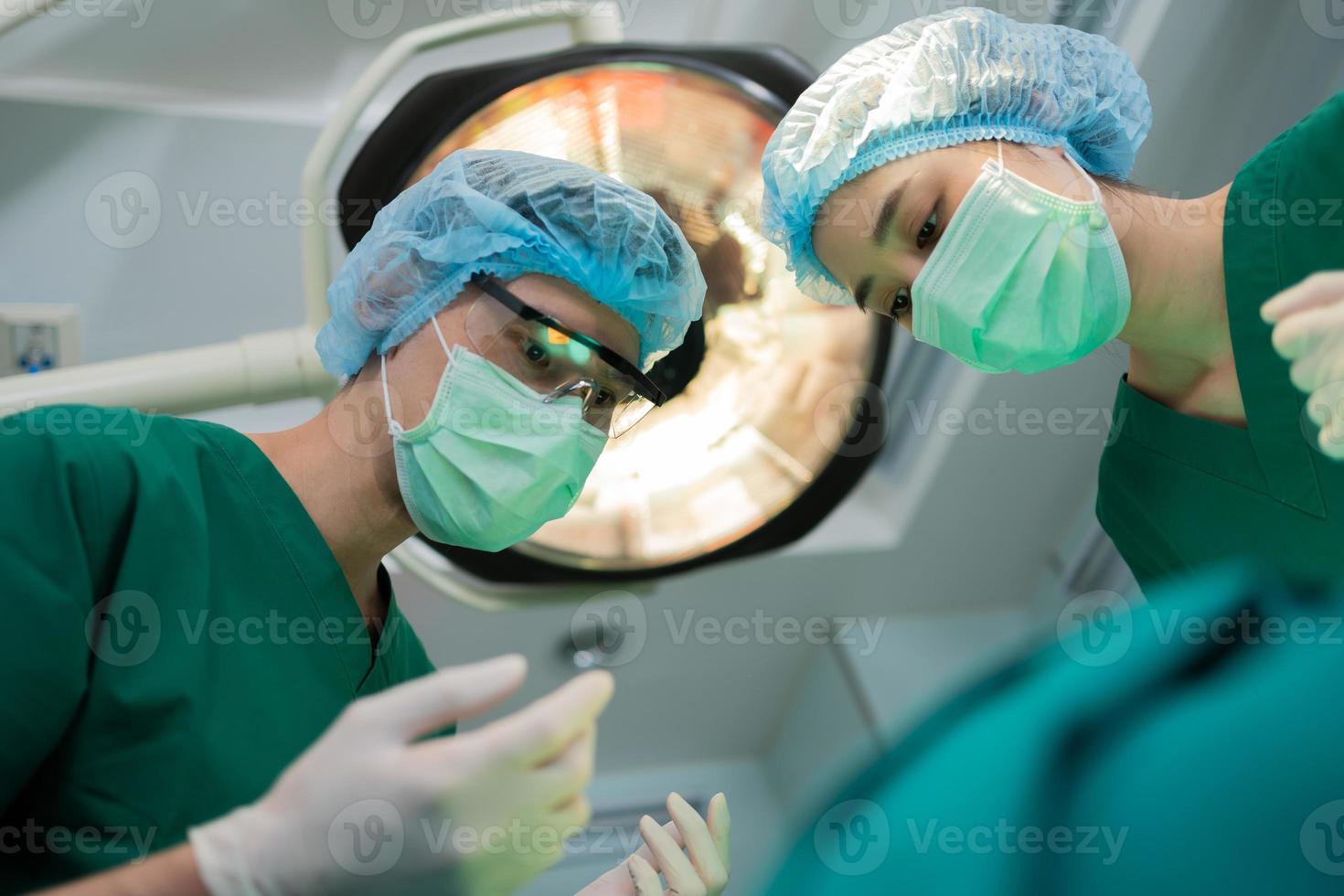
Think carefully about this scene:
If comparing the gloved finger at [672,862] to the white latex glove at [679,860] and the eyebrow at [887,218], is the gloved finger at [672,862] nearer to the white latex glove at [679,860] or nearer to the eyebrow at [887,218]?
the white latex glove at [679,860]

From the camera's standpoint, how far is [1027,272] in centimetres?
105

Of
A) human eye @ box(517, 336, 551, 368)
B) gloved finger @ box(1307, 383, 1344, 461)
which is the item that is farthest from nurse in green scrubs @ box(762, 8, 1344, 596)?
human eye @ box(517, 336, 551, 368)

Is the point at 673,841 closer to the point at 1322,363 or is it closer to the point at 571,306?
the point at 571,306

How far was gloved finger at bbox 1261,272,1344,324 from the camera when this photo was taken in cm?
71

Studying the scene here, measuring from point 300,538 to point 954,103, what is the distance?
84 cm

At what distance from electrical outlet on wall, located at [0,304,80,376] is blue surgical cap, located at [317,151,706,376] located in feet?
2.96

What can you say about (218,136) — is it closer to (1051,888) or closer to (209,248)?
(209,248)

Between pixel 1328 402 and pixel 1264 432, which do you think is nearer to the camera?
pixel 1328 402

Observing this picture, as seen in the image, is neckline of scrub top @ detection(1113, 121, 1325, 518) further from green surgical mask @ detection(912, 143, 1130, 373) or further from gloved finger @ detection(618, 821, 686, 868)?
gloved finger @ detection(618, 821, 686, 868)

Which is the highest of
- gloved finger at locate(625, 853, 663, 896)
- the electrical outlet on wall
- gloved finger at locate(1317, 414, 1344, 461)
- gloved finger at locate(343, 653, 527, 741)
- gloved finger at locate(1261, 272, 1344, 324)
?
gloved finger at locate(1261, 272, 1344, 324)

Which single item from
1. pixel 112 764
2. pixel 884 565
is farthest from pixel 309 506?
pixel 884 565

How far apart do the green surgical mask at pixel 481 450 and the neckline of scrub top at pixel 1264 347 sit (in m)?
0.71

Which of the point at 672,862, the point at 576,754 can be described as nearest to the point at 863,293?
the point at 672,862

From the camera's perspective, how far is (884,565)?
2141mm
